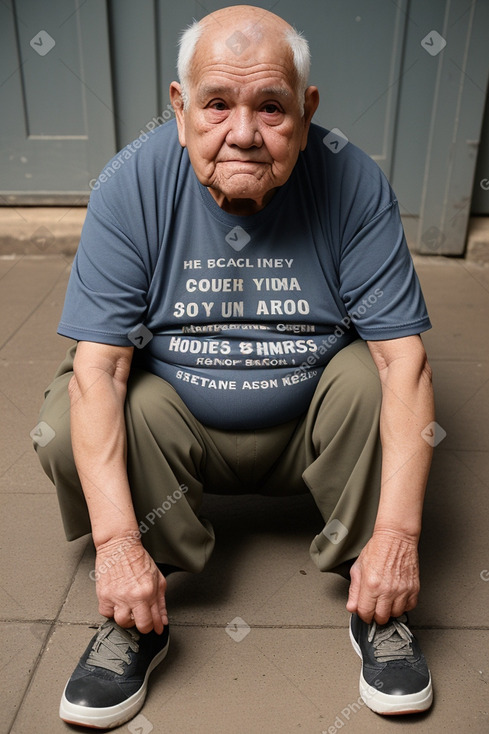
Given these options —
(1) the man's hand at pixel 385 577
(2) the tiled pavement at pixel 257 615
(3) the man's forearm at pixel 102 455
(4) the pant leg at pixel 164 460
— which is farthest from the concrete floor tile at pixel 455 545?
(3) the man's forearm at pixel 102 455

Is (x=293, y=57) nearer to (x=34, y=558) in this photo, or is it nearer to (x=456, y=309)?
(x=34, y=558)

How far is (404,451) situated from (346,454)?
0.14m

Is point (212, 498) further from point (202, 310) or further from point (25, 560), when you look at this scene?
point (202, 310)

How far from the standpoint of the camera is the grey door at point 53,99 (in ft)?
11.5


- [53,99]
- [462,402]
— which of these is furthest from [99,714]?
[53,99]

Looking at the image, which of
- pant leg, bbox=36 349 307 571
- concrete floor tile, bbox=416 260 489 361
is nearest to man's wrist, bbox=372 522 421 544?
pant leg, bbox=36 349 307 571

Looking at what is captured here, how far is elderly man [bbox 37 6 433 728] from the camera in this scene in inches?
57.2

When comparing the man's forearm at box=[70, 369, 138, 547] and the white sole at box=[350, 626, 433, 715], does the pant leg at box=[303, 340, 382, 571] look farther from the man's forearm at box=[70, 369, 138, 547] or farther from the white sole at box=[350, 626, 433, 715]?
the man's forearm at box=[70, 369, 138, 547]

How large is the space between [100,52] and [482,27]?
5.71 ft

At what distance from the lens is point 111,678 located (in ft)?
4.92

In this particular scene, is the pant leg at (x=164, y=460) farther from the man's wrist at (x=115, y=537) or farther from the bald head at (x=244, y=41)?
the bald head at (x=244, y=41)

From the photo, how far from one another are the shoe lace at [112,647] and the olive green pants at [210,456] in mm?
159

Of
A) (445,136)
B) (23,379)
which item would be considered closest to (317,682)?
(23,379)

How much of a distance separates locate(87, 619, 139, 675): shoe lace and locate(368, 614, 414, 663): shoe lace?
19.2 inches
